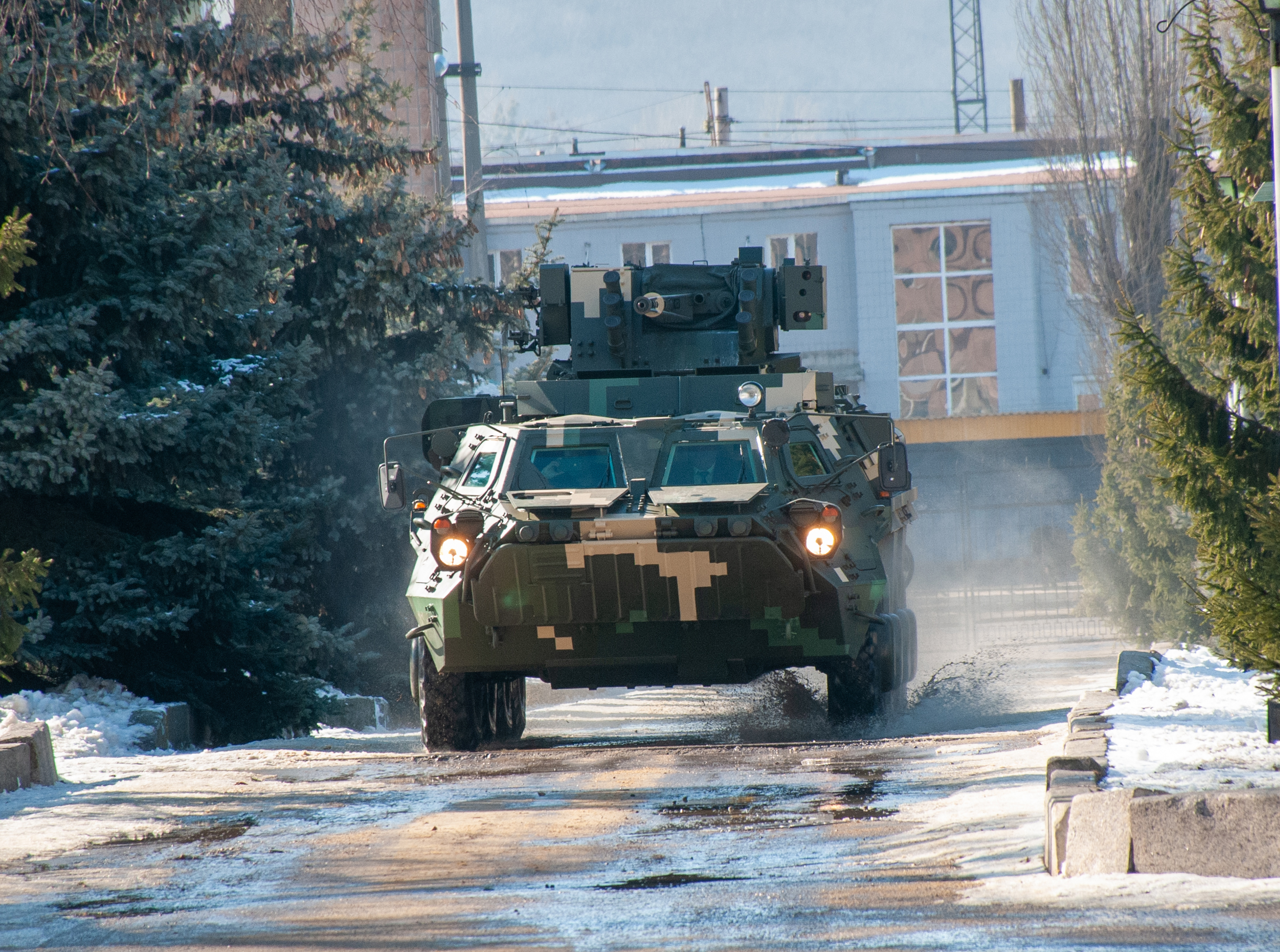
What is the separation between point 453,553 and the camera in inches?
363

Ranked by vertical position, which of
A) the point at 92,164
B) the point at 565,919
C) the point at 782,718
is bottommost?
the point at 782,718

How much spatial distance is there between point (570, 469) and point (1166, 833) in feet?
18.1

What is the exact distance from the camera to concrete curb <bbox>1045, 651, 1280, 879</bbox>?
466 cm

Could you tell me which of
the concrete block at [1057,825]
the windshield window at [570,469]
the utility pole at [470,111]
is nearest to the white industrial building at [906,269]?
the utility pole at [470,111]

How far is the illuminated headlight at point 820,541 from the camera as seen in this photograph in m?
9.09

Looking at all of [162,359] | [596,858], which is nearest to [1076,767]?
[596,858]

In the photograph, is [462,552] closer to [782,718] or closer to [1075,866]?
[782,718]

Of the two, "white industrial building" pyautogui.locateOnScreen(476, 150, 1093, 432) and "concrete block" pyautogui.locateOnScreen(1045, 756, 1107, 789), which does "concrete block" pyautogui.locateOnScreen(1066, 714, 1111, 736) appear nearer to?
"concrete block" pyautogui.locateOnScreen(1045, 756, 1107, 789)

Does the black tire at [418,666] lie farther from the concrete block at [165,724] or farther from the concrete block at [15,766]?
the concrete block at [15,766]

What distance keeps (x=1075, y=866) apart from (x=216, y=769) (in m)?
5.44

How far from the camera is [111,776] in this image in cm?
845

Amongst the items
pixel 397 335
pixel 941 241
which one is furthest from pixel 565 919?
pixel 941 241

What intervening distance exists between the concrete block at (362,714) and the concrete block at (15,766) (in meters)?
6.63

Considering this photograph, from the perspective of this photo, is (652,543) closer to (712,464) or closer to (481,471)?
(712,464)
